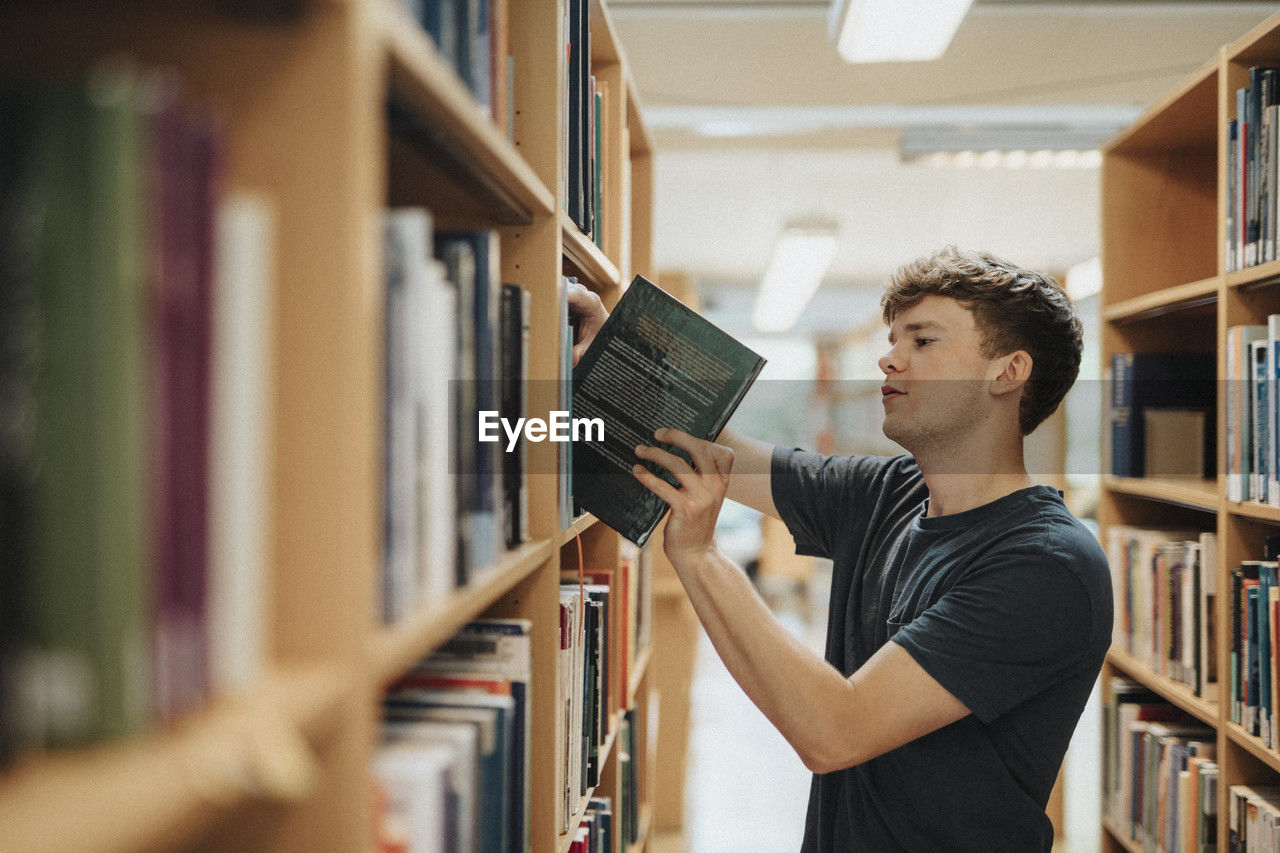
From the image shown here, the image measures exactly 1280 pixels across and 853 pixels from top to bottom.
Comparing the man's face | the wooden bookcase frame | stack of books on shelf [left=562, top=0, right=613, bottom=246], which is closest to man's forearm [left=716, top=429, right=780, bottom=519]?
the man's face

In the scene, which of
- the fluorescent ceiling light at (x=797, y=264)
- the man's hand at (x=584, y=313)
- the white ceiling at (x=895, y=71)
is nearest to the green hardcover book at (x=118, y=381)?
the man's hand at (x=584, y=313)

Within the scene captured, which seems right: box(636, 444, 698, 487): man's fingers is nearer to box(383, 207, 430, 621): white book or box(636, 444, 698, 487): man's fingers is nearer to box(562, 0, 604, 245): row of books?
box(562, 0, 604, 245): row of books

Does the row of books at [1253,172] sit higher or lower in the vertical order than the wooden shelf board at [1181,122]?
lower

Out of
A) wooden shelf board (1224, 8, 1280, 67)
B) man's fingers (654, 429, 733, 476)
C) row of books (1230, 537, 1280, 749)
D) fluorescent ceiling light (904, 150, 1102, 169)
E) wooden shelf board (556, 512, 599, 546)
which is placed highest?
fluorescent ceiling light (904, 150, 1102, 169)

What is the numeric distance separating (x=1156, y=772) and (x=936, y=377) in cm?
129

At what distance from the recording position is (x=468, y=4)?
767 millimetres

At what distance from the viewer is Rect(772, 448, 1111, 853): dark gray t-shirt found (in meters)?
1.26

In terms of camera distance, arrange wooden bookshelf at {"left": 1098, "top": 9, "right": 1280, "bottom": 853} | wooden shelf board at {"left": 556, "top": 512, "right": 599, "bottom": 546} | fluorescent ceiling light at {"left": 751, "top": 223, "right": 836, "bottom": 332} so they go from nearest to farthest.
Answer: wooden shelf board at {"left": 556, "top": 512, "right": 599, "bottom": 546}
wooden bookshelf at {"left": 1098, "top": 9, "right": 1280, "bottom": 853}
fluorescent ceiling light at {"left": 751, "top": 223, "right": 836, "bottom": 332}

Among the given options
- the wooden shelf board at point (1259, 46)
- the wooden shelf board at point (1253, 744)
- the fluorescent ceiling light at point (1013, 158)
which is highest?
the fluorescent ceiling light at point (1013, 158)

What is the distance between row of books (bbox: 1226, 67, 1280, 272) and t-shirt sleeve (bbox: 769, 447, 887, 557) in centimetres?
84

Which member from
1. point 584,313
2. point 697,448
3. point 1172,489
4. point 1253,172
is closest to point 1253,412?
point 1172,489

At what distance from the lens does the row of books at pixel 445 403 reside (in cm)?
55

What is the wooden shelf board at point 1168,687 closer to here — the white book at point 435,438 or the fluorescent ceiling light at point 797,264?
the white book at point 435,438

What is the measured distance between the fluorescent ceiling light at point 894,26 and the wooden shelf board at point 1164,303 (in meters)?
0.79
